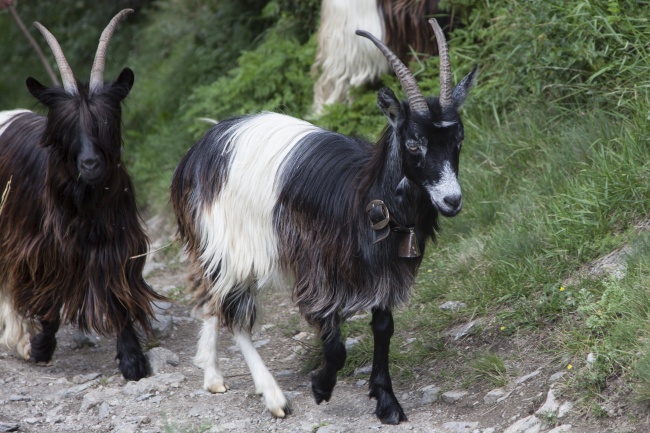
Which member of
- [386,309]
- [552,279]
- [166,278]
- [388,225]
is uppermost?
[388,225]

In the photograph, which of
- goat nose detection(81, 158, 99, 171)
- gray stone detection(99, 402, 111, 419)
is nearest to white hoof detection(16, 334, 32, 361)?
gray stone detection(99, 402, 111, 419)

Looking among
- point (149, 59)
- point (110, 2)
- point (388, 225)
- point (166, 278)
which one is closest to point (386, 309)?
point (388, 225)

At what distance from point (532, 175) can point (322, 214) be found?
6.85 ft

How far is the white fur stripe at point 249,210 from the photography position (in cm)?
477

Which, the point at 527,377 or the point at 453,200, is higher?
the point at 453,200

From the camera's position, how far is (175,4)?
11.6 metres

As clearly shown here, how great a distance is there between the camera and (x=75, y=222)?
5.24 metres

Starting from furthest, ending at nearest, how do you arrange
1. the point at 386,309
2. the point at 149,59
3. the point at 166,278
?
the point at 149,59 → the point at 166,278 → the point at 386,309

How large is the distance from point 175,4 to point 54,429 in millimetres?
7715

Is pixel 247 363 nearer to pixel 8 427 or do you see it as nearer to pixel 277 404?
pixel 277 404

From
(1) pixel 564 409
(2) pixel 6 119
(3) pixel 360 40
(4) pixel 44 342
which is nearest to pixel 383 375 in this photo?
(1) pixel 564 409

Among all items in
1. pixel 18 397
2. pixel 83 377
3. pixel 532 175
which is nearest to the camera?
pixel 18 397

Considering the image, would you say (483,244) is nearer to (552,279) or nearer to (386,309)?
(552,279)

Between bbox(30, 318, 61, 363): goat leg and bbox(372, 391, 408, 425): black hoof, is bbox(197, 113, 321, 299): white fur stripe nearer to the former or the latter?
bbox(372, 391, 408, 425): black hoof
